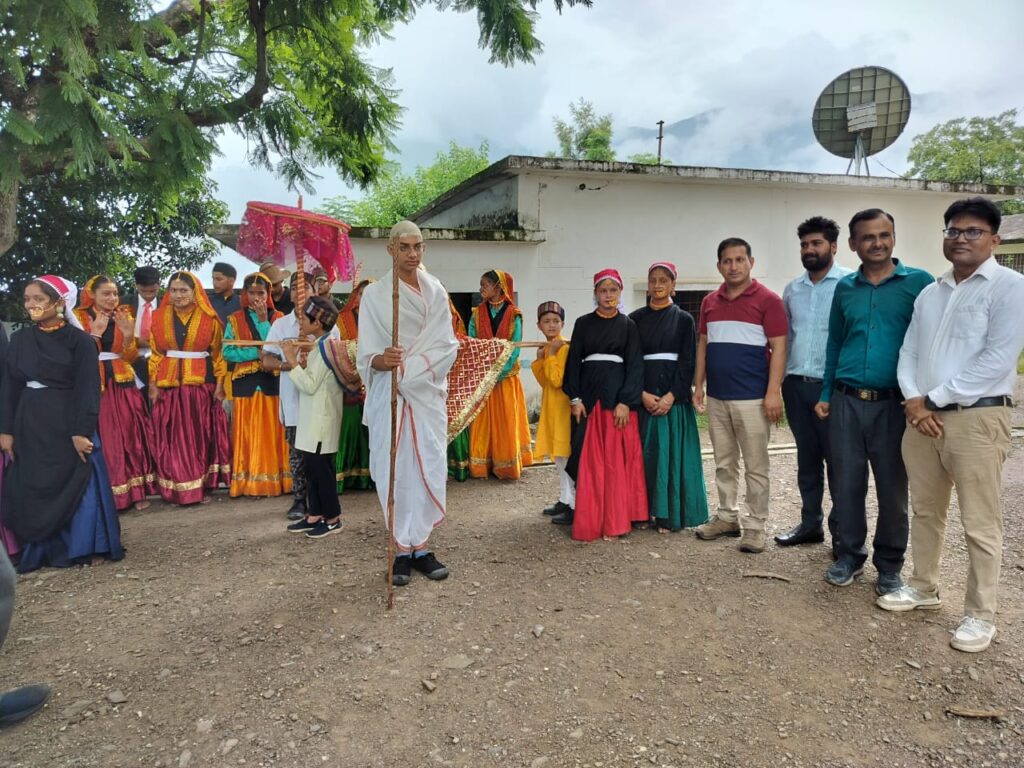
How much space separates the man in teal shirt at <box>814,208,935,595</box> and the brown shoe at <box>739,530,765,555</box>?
0.51m

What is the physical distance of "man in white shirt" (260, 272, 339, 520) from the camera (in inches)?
187

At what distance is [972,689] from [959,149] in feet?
119

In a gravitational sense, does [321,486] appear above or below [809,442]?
below

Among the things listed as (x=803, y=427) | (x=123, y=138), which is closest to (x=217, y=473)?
(x=123, y=138)

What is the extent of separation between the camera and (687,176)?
8.72 m

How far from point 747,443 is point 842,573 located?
3.06ft

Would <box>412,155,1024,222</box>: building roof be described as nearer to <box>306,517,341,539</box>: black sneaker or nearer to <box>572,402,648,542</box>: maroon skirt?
<box>572,402,648,542</box>: maroon skirt

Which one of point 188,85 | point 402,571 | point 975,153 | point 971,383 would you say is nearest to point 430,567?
point 402,571

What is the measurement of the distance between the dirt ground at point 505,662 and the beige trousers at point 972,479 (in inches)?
13.5

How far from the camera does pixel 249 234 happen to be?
15.4ft

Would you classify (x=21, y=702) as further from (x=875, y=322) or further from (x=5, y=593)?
(x=875, y=322)

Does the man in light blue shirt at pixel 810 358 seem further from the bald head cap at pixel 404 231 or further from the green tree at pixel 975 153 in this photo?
the green tree at pixel 975 153

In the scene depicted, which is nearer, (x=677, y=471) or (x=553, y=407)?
(x=677, y=471)

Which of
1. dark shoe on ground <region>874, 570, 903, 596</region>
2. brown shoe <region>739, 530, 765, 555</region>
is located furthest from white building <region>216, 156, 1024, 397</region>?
dark shoe on ground <region>874, 570, 903, 596</region>
